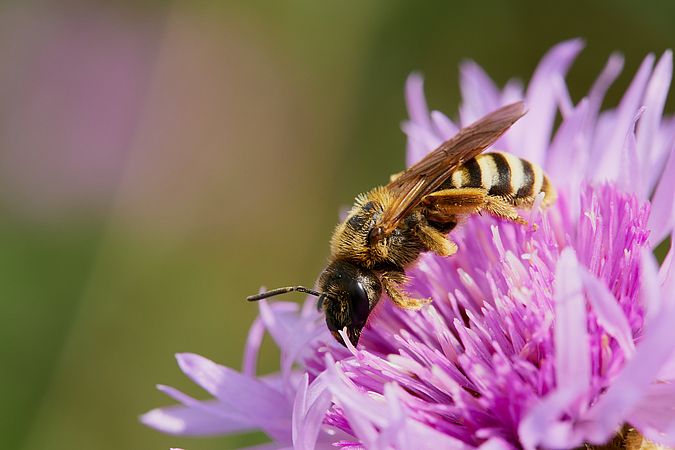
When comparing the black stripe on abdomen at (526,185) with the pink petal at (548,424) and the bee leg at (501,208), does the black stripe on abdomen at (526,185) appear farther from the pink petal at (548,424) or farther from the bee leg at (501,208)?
the pink petal at (548,424)

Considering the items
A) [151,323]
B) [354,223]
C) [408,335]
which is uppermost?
[354,223]

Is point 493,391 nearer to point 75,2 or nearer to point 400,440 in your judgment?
point 400,440

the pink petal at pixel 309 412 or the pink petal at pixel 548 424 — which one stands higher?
the pink petal at pixel 548 424

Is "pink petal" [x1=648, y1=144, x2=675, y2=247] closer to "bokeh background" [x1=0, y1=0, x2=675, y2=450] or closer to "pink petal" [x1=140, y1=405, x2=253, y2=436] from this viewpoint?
"pink petal" [x1=140, y1=405, x2=253, y2=436]

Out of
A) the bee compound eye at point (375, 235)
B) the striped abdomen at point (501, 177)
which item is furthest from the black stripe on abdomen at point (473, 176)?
A: the bee compound eye at point (375, 235)

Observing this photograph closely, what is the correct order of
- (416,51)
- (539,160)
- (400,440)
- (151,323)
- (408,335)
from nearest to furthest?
1. (400,440)
2. (408,335)
3. (539,160)
4. (151,323)
5. (416,51)

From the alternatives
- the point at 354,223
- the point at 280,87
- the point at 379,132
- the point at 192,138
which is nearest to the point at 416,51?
the point at 379,132

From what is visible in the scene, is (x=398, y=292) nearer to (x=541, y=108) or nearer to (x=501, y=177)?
(x=501, y=177)

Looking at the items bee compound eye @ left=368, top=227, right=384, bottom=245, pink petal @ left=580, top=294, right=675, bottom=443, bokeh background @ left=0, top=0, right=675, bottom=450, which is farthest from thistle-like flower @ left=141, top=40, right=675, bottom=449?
bokeh background @ left=0, top=0, right=675, bottom=450
